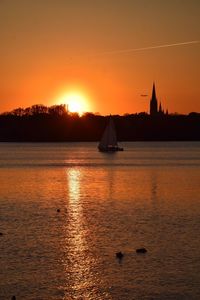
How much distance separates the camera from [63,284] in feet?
56.5

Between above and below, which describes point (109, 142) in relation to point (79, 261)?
above

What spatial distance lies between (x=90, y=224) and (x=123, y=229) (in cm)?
232

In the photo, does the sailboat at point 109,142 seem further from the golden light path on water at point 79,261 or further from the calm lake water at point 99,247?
the golden light path on water at point 79,261

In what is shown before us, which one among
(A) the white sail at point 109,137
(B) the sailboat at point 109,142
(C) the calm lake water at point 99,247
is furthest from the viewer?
(B) the sailboat at point 109,142

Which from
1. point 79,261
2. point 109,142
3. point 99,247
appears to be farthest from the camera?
point 109,142

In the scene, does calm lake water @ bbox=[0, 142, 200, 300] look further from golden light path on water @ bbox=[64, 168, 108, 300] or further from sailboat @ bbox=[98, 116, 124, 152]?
sailboat @ bbox=[98, 116, 124, 152]

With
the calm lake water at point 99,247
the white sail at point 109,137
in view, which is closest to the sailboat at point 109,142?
the white sail at point 109,137

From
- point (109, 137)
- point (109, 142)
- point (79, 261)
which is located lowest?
point (79, 261)

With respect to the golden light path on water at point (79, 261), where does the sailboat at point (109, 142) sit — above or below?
above

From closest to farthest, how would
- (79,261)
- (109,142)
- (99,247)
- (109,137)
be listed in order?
(79,261) < (99,247) < (109,137) < (109,142)

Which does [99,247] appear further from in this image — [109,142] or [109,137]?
[109,142]

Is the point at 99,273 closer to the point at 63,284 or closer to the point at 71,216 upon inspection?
the point at 63,284

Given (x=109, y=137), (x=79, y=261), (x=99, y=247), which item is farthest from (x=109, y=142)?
(x=79, y=261)

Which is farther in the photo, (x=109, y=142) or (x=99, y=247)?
(x=109, y=142)
